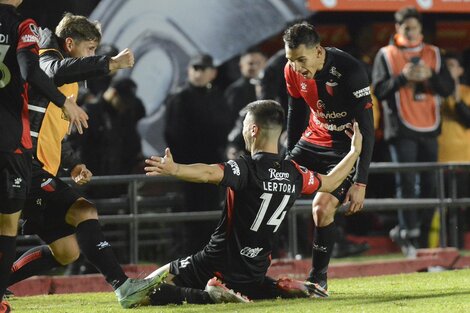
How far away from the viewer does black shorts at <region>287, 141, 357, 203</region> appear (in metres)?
9.78

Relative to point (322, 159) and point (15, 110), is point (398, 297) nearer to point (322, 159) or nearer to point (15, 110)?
point (322, 159)

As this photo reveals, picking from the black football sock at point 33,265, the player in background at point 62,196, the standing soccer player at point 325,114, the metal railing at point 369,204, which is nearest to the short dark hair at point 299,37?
the standing soccer player at point 325,114

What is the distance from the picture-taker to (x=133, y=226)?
1228 centimetres

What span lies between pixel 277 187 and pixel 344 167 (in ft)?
1.95

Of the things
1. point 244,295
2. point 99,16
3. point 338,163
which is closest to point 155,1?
point 99,16

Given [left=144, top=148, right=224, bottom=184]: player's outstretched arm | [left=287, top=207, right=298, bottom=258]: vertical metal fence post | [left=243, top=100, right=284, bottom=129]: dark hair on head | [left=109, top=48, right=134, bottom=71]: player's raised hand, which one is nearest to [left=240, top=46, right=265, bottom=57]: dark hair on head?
[left=287, top=207, right=298, bottom=258]: vertical metal fence post

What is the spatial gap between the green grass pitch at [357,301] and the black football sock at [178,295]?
7cm

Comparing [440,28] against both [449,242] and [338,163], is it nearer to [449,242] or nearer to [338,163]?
[449,242]

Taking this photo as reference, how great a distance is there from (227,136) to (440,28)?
4.22m

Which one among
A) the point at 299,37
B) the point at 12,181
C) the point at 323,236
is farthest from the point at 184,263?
the point at 299,37

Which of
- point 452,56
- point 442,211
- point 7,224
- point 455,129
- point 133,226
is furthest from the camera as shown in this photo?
point 452,56

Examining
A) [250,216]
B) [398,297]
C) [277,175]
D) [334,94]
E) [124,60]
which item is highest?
[124,60]

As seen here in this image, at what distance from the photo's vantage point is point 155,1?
14203 mm

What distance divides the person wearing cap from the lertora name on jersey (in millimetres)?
5040
